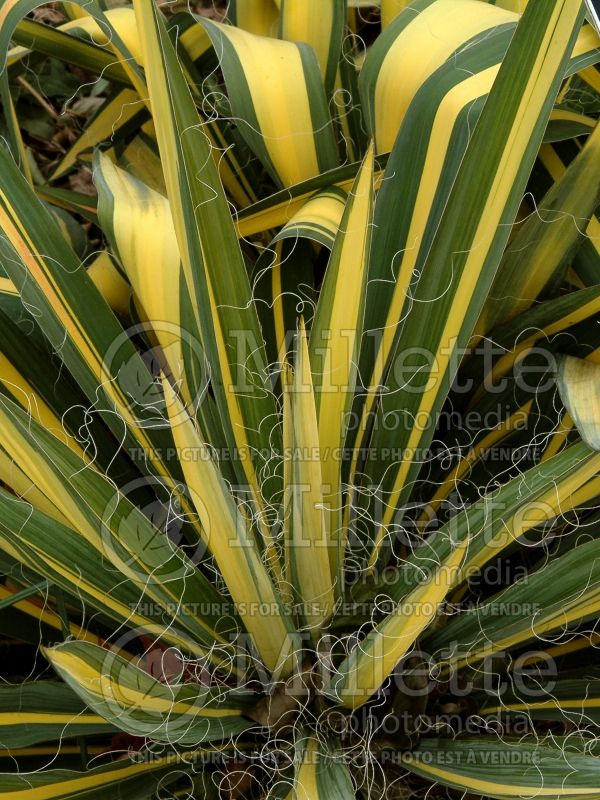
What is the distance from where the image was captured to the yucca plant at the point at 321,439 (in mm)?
648

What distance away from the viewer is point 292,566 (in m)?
0.67

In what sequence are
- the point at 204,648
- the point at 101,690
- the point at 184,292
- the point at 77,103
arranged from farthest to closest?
the point at 77,103, the point at 184,292, the point at 204,648, the point at 101,690

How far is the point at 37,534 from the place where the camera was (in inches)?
26.4

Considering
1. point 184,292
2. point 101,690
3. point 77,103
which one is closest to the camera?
Result: point 101,690

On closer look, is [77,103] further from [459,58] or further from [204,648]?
[204,648]

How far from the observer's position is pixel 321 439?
72cm

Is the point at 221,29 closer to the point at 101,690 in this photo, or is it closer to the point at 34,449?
the point at 34,449

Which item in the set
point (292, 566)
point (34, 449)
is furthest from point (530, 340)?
point (34, 449)

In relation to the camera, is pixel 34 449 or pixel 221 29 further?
pixel 221 29

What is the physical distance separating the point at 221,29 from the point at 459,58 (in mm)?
260

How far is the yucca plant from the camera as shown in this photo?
65 centimetres

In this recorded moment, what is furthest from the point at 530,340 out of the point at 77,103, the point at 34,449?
the point at 77,103

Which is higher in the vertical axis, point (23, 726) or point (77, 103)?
point (77, 103)

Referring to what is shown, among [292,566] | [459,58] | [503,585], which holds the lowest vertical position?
[503,585]
